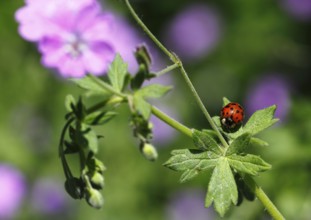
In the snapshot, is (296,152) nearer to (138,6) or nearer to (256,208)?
(256,208)

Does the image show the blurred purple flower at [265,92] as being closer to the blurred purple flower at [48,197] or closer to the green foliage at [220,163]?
the blurred purple flower at [48,197]

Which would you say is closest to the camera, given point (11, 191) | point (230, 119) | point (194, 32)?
point (230, 119)

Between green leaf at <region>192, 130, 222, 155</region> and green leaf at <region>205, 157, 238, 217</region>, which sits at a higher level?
green leaf at <region>192, 130, 222, 155</region>

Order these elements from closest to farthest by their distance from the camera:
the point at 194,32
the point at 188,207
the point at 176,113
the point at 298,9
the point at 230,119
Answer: the point at 230,119 → the point at 188,207 → the point at 176,113 → the point at 298,9 → the point at 194,32

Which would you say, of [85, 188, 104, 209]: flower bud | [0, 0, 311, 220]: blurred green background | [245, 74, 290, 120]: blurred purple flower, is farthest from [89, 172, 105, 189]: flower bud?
[245, 74, 290, 120]: blurred purple flower

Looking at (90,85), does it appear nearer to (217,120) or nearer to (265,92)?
(217,120)

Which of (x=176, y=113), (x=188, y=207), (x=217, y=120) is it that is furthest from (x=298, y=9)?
(x=217, y=120)

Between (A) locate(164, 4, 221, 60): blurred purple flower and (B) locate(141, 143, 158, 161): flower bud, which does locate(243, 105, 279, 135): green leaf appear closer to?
(B) locate(141, 143, 158, 161): flower bud
